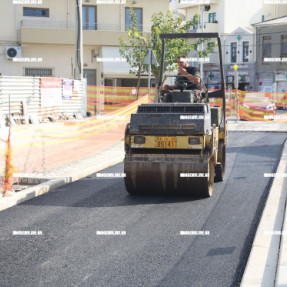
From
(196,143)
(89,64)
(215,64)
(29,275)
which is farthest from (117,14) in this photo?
(29,275)

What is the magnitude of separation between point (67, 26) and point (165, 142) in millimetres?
29509

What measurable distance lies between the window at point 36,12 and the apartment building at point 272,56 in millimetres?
26270

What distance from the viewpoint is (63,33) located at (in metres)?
36.0

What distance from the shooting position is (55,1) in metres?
36.2

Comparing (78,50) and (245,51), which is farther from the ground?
(245,51)

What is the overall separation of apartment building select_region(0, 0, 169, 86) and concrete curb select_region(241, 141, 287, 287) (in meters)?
27.5

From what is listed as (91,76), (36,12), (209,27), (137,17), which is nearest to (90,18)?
(137,17)

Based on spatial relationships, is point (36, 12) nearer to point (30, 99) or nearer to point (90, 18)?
point (90, 18)

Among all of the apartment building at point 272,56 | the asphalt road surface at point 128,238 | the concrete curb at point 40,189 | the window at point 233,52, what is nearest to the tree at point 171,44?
the concrete curb at point 40,189

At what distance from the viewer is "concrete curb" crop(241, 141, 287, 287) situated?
5203mm

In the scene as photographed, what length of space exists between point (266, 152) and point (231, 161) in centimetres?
234

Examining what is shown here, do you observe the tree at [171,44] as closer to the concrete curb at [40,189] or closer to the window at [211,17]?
the concrete curb at [40,189]

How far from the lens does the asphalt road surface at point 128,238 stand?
538cm

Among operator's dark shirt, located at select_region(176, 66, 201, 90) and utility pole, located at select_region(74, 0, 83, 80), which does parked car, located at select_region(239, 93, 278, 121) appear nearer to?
utility pole, located at select_region(74, 0, 83, 80)
